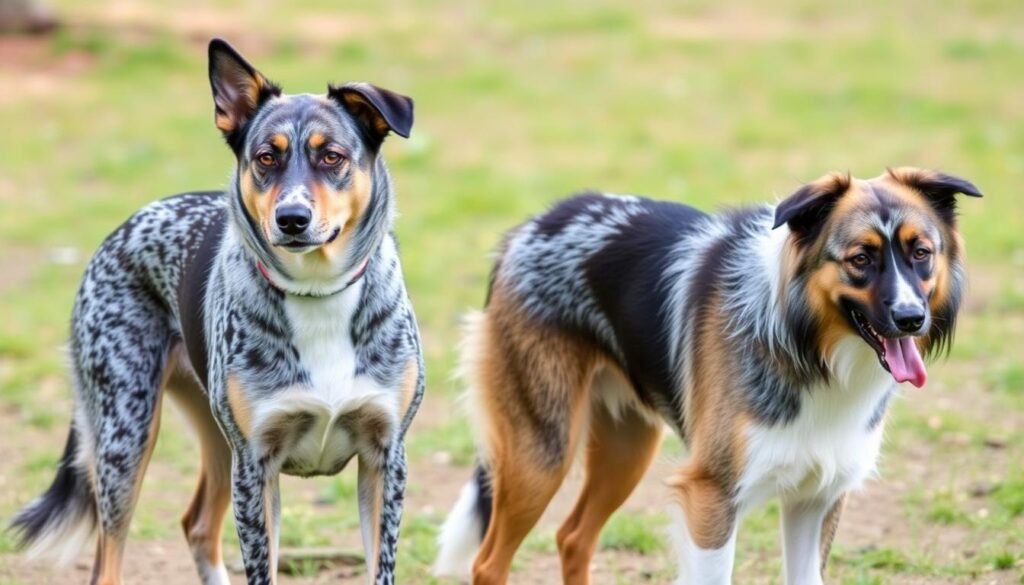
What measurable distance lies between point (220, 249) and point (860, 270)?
2201 millimetres

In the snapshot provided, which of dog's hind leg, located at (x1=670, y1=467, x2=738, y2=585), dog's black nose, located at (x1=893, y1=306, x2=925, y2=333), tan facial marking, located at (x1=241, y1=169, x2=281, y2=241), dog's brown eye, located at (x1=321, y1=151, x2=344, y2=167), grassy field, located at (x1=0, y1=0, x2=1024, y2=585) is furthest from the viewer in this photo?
grassy field, located at (x1=0, y1=0, x2=1024, y2=585)

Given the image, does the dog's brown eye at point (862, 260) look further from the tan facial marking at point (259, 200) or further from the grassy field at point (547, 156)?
the tan facial marking at point (259, 200)

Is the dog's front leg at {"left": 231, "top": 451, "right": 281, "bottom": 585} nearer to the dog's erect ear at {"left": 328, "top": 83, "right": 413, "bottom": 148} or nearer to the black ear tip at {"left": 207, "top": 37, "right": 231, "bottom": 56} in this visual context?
the dog's erect ear at {"left": 328, "top": 83, "right": 413, "bottom": 148}

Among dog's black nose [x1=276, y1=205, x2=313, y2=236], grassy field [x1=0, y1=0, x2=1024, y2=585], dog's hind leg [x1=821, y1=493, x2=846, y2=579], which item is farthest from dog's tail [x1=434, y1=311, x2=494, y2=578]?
dog's black nose [x1=276, y1=205, x2=313, y2=236]

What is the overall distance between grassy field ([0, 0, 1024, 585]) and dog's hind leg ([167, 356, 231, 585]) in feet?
1.65

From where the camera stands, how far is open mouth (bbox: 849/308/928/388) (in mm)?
4773

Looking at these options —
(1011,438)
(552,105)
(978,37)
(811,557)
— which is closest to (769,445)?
(811,557)

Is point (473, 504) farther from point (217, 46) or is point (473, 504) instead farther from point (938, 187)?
point (938, 187)

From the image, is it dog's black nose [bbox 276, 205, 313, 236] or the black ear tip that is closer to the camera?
dog's black nose [bbox 276, 205, 313, 236]

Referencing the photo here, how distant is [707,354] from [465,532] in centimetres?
137

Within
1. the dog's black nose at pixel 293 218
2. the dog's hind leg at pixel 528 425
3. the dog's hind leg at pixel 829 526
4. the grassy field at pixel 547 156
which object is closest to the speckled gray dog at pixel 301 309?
the dog's black nose at pixel 293 218

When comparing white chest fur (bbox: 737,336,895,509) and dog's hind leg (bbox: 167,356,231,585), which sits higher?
white chest fur (bbox: 737,336,895,509)

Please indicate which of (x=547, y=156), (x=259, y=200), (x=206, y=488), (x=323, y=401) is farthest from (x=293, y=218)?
(x=547, y=156)

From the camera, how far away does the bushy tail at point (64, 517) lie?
595cm
